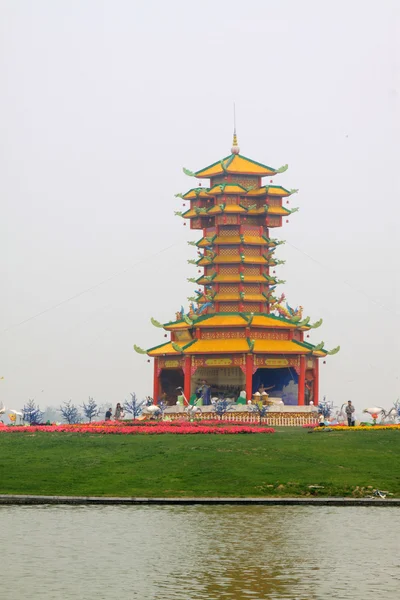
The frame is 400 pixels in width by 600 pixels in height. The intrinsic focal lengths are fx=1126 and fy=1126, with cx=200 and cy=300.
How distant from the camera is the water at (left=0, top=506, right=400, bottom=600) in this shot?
21.2m

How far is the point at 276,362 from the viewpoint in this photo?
268 ft

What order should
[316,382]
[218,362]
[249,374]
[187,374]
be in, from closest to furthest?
Result: [249,374]
[218,362]
[187,374]
[316,382]

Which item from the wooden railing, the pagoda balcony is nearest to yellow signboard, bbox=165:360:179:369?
the pagoda balcony

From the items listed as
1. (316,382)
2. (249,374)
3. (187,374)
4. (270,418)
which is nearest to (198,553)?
(270,418)

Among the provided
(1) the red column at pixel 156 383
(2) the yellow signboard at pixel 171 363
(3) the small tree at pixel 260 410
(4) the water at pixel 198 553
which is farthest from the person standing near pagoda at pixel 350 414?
(1) the red column at pixel 156 383

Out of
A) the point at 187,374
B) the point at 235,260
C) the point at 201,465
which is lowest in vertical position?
the point at 201,465

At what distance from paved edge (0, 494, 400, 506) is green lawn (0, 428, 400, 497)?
1.49m

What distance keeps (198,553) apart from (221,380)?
5926cm

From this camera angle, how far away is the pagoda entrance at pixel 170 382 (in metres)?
87.9

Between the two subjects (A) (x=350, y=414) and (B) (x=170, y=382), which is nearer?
(A) (x=350, y=414)

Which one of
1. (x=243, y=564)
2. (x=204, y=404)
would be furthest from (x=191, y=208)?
(x=243, y=564)

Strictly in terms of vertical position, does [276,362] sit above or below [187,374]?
above

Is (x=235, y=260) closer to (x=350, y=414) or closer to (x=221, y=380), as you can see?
(x=221, y=380)

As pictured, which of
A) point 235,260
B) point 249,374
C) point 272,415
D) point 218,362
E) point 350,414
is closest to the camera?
point 350,414
